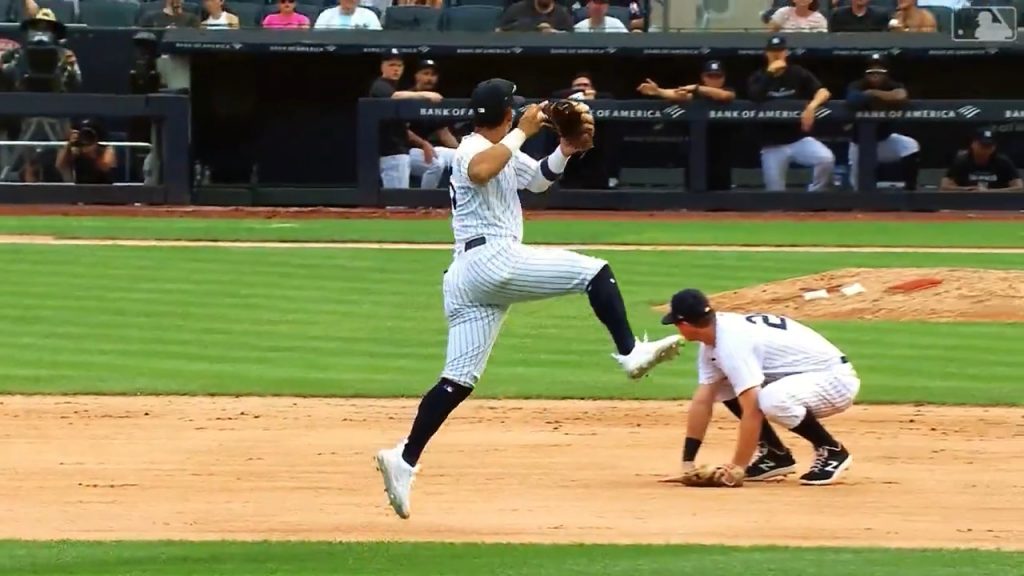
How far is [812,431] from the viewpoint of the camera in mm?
7684

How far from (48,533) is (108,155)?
14515mm

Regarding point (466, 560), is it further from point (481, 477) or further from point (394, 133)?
point (394, 133)

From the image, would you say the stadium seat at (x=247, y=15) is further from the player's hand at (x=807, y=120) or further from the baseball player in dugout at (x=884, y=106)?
the baseball player in dugout at (x=884, y=106)

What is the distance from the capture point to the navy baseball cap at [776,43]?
19.7 metres

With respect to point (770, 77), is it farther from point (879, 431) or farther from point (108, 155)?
point (879, 431)

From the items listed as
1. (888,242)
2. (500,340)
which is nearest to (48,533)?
(500,340)

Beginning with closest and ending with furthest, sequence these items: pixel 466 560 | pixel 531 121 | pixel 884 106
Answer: pixel 466 560 → pixel 531 121 → pixel 884 106

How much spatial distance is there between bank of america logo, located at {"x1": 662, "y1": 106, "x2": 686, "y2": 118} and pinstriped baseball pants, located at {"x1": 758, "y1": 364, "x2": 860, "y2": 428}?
12614mm

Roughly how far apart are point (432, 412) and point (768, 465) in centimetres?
179

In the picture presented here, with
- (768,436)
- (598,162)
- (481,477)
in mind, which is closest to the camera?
(768,436)

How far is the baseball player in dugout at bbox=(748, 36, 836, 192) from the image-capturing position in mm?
19906

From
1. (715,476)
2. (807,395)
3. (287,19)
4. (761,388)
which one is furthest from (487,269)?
(287,19)

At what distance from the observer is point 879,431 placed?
30.8 ft

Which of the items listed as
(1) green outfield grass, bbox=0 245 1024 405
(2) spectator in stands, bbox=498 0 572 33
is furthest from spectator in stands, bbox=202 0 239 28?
(1) green outfield grass, bbox=0 245 1024 405
